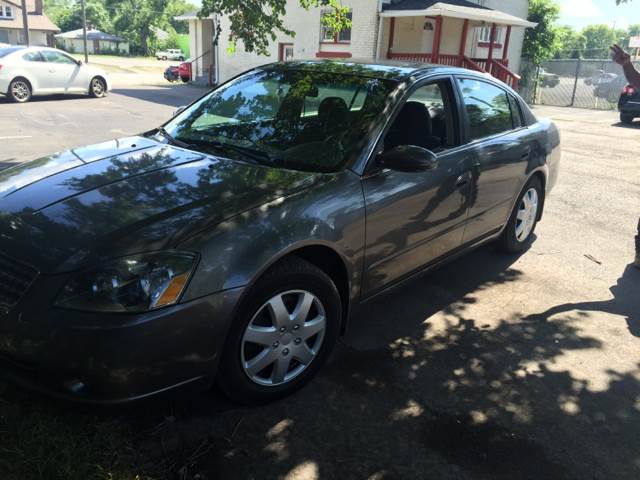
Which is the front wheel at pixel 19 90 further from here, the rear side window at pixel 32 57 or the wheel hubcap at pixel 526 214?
the wheel hubcap at pixel 526 214

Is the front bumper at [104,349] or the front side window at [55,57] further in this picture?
the front side window at [55,57]

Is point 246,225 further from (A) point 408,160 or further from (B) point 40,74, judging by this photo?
(B) point 40,74

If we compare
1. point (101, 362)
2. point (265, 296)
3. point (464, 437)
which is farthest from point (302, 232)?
point (464, 437)

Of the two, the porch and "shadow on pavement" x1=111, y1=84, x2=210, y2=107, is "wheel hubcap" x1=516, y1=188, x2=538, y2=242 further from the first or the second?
the porch

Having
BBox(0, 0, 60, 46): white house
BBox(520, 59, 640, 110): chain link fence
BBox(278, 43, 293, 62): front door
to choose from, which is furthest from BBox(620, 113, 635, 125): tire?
BBox(0, 0, 60, 46): white house

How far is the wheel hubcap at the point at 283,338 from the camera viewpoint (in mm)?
2754

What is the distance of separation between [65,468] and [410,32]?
71.6ft

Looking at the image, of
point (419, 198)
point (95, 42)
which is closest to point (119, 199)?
point (419, 198)

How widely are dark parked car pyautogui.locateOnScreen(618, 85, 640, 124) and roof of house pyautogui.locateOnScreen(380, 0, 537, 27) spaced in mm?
5472

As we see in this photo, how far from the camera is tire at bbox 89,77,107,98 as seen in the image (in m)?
17.4

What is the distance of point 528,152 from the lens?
4848 mm

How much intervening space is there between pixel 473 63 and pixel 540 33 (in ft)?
26.3

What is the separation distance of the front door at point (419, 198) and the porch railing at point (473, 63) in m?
15.8

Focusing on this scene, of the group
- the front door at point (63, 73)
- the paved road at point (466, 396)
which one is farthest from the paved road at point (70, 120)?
the paved road at point (466, 396)
